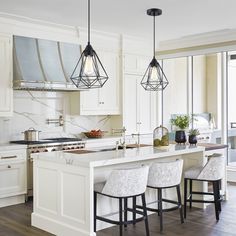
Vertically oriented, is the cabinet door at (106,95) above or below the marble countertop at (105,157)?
above

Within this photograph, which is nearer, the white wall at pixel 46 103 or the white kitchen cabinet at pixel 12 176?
the white kitchen cabinet at pixel 12 176

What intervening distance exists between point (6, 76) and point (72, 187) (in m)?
2.43

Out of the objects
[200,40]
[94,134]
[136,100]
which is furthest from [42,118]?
[200,40]

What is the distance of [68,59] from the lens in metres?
6.48

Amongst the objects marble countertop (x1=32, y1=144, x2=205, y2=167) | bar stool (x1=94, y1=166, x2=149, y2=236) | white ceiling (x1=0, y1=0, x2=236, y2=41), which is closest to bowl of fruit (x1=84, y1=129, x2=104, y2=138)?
white ceiling (x1=0, y1=0, x2=236, y2=41)

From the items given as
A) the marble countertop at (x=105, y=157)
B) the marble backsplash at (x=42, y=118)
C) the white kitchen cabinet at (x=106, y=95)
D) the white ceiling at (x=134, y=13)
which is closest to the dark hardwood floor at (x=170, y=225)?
the marble countertop at (x=105, y=157)

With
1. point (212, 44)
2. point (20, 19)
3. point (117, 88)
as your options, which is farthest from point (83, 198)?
point (212, 44)

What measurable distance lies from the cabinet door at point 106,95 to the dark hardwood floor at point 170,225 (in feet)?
7.37

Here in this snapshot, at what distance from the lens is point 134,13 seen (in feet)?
17.9

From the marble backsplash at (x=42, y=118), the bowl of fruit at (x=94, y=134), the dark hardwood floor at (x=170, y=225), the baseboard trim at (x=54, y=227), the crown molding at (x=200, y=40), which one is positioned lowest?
the dark hardwood floor at (x=170, y=225)

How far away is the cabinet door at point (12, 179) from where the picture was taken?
5.43m

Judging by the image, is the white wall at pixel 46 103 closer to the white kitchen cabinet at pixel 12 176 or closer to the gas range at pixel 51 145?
the gas range at pixel 51 145

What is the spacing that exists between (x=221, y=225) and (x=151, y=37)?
161 inches

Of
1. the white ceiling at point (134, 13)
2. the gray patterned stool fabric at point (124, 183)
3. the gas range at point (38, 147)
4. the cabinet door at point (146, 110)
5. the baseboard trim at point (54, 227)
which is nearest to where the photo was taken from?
the gray patterned stool fabric at point (124, 183)
